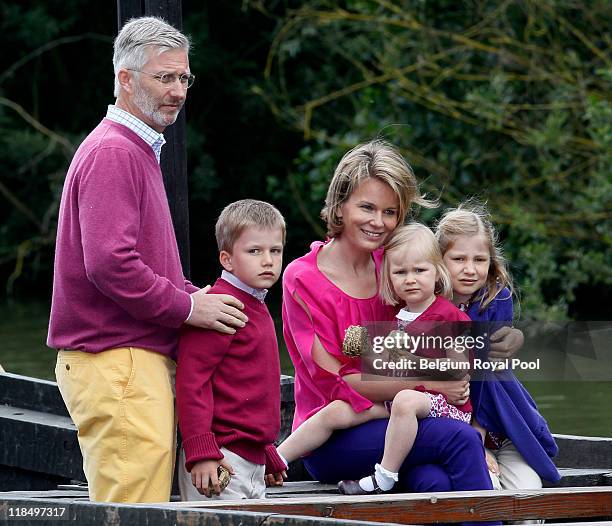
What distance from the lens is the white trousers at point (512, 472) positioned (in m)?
3.99

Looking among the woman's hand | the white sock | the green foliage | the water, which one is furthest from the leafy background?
the white sock

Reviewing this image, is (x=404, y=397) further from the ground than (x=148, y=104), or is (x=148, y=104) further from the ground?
(x=148, y=104)

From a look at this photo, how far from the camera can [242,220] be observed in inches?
146

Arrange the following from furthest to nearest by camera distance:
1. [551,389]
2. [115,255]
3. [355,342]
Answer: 1. [551,389]
2. [355,342]
3. [115,255]

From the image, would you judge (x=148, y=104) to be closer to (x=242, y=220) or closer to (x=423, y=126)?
(x=242, y=220)

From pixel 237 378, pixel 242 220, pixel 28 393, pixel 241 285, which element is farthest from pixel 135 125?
pixel 28 393

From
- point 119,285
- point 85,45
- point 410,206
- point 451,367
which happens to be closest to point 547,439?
point 451,367

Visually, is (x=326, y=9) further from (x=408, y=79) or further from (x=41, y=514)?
(x=41, y=514)

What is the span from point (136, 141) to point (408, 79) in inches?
297

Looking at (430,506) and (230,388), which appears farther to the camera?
(230,388)

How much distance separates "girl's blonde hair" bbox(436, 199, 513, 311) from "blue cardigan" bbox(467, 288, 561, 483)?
0.03 m

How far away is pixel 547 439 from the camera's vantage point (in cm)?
406

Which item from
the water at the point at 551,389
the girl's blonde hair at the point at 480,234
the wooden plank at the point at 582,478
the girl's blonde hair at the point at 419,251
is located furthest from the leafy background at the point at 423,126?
the girl's blonde hair at the point at 419,251

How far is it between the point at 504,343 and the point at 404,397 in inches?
15.3
